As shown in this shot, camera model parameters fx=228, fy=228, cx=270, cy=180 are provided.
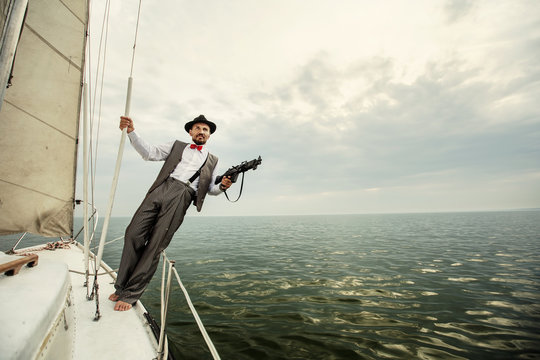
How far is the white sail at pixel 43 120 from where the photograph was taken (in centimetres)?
298

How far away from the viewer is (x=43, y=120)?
3.22 meters

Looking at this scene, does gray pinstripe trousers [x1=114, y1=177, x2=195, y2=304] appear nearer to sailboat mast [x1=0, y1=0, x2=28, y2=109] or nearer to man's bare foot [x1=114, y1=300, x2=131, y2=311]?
man's bare foot [x1=114, y1=300, x2=131, y2=311]

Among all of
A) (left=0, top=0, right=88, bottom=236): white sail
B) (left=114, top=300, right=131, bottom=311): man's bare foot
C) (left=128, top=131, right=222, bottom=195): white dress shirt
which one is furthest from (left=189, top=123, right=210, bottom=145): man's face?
(left=114, top=300, right=131, bottom=311): man's bare foot

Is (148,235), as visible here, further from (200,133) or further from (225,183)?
(200,133)

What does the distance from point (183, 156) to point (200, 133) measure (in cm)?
45

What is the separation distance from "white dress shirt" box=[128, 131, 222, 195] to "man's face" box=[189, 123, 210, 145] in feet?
0.50

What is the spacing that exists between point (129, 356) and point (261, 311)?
3.07 meters

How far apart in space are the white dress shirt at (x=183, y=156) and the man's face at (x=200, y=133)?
0.15m

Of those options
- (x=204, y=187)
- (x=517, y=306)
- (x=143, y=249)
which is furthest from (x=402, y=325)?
(x=143, y=249)

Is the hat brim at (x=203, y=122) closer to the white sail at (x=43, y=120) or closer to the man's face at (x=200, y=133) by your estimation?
the man's face at (x=200, y=133)

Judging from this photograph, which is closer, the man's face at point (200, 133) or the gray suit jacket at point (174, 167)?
the gray suit jacket at point (174, 167)

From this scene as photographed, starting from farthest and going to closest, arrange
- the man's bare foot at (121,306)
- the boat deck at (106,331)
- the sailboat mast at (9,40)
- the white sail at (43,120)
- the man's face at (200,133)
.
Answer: the man's face at (200,133)
the white sail at (43,120)
the man's bare foot at (121,306)
the boat deck at (106,331)
the sailboat mast at (9,40)

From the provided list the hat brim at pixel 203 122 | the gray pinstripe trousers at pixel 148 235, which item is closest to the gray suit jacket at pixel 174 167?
the gray pinstripe trousers at pixel 148 235

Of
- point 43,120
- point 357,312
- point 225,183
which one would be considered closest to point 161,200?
point 225,183
